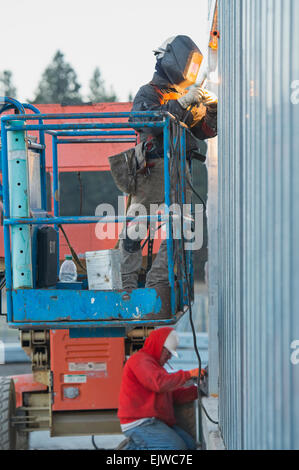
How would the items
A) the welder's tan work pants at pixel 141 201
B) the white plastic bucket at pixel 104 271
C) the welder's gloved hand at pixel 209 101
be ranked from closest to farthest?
the white plastic bucket at pixel 104 271, the welder's tan work pants at pixel 141 201, the welder's gloved hand at pixel 209 101

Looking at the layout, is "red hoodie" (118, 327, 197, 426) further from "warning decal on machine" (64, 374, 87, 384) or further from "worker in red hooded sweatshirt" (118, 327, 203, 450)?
"warning decal on machine" (64, 374, 87, 384)

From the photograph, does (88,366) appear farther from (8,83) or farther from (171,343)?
(8,83)

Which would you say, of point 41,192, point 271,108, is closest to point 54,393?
point 41,192

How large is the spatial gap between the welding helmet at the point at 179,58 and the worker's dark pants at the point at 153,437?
3.42m

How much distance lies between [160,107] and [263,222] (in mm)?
2350

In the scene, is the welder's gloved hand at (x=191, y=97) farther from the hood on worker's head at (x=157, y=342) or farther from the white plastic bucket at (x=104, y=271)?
the hood on worker's head at (x=157, y=342)

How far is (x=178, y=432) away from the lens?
268 inches

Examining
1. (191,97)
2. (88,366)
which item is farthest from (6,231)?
(88,366)

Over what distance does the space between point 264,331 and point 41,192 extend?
2988 millimetres

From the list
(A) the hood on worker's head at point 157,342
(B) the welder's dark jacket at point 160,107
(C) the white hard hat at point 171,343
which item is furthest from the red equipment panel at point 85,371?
(B) the welder's dark jacket at point 160,107

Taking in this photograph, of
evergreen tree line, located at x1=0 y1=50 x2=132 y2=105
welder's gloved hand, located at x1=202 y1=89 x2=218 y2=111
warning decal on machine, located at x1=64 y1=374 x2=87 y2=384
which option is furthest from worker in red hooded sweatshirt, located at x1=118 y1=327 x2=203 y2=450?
evergreen tree line, located at x1=0 y1=50 x2=132 y2=105

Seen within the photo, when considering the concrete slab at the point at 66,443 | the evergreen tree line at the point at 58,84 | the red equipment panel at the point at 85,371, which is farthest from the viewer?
the evergreen tree line at the point at 58,84

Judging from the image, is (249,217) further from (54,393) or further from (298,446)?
(54,393)

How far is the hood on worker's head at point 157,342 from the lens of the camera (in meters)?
6.44
